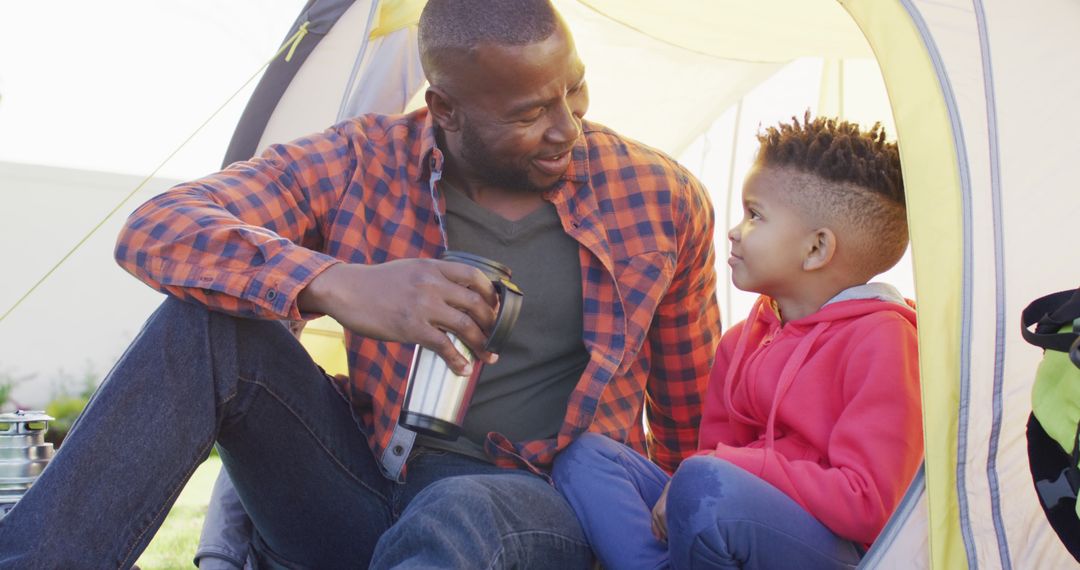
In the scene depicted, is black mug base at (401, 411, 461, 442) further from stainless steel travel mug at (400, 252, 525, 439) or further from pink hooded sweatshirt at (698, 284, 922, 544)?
pink hooded sweatshirt at (698, 284, 922, 544)

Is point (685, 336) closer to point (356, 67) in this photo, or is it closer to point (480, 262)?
point (480, 262)

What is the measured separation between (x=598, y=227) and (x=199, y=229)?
2.09ft

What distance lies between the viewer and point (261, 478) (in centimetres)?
160

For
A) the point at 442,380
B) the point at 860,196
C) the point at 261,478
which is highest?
the point at 860,196

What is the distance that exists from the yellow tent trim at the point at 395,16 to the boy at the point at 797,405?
0.79m

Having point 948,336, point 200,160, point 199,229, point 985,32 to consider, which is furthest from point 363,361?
point 200,160

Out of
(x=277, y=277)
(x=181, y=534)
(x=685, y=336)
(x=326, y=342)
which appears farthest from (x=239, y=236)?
(x=181, y=534)

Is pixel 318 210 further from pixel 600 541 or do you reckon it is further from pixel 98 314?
pixel 98 314

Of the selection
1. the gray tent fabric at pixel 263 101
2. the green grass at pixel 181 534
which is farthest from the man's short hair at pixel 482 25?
the green grass at pixel 181 534

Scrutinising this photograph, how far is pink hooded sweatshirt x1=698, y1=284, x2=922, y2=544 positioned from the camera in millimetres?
1480

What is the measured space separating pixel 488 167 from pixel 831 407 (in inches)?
25.9

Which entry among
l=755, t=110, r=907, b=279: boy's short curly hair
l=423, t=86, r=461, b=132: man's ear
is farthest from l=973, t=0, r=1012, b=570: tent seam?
l=423, t=86, r=461, b=132: man's ear

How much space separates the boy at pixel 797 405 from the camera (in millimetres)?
1429

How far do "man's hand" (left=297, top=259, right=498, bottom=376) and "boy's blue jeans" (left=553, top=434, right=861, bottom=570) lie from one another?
300 millimetres
